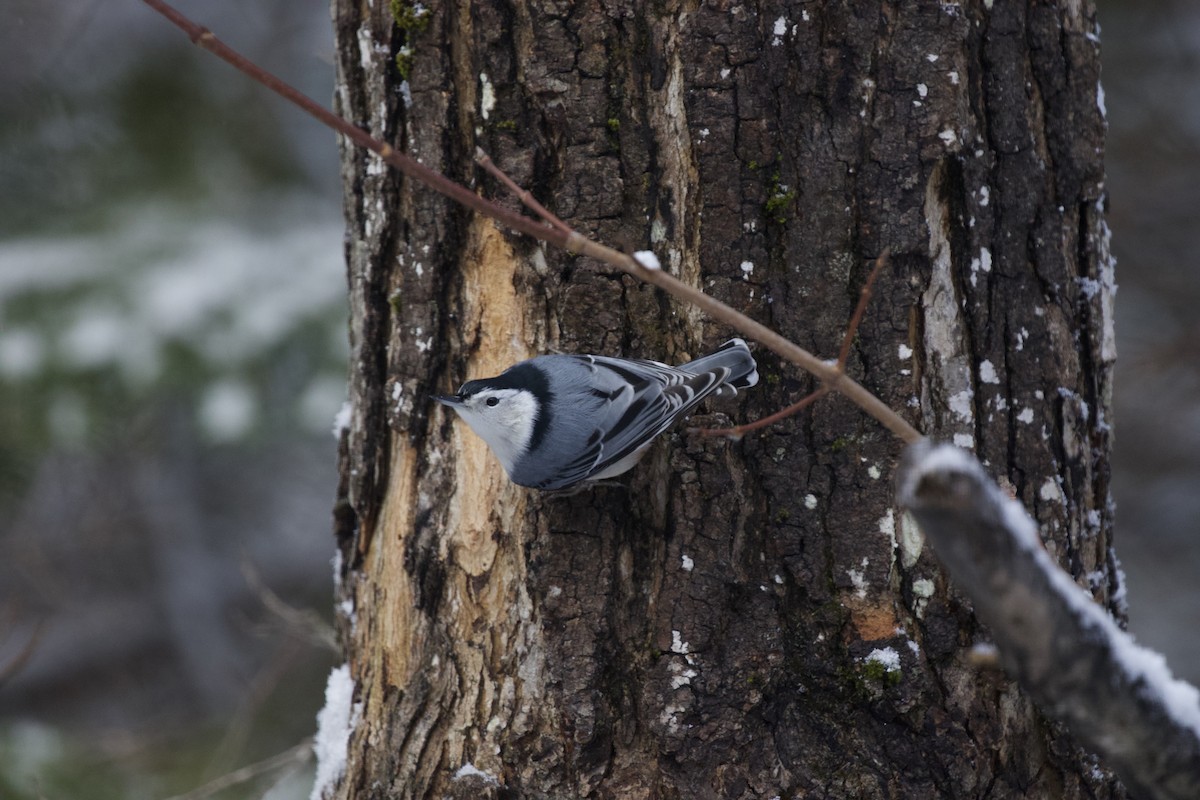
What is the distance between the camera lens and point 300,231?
414 cm

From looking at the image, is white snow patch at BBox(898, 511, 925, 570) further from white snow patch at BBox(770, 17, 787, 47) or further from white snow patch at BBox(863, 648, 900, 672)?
white snow patch at BBox(770, 17, 787, 47)

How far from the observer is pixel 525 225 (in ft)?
4.14

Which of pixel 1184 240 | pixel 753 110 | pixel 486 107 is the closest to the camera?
pixel 753 110

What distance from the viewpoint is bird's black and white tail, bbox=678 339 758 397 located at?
5.79ft

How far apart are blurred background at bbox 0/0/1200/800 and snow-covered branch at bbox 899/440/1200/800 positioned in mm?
1779

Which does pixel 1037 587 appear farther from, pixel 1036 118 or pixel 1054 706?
pixel 1036 118

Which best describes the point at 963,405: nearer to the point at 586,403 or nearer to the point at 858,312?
the point at 858,312

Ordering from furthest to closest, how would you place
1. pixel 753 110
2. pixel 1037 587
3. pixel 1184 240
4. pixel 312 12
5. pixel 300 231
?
pixel 312 12 < pixel 1184 240 < pixel 300 231 < pixel 753 110 < pixel 1037 587

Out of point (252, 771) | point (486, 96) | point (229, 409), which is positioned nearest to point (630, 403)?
point (486, 96)

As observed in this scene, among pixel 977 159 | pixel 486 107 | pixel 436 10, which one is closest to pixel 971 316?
pixel 977 159

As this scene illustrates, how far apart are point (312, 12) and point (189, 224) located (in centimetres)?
336

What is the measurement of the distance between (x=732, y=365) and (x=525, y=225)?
2.04 ft

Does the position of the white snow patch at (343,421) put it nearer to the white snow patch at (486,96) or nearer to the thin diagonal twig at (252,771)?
the white snow patch at (486,96)

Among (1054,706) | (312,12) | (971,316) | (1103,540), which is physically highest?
(312,12)
